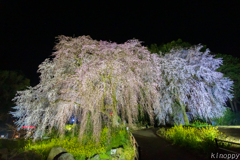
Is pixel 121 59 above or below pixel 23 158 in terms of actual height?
above

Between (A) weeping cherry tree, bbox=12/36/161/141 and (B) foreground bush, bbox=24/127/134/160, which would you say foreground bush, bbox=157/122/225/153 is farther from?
(B) foreground bush, bbox=24/127/134/160

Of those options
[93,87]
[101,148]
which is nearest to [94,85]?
[93,87]

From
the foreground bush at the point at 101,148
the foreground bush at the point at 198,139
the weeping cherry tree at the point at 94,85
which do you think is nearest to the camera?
the foreground bush at the point at 198,139

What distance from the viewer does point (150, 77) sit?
30.7 ft

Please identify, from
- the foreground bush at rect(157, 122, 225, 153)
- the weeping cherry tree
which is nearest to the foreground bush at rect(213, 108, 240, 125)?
the foreground bush at rect(157, 122, 225, 153)

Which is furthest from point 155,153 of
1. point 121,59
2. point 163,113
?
point 163,113

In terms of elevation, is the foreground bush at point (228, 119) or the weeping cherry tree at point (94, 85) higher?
the weeping cherry tree at point (94, 85)

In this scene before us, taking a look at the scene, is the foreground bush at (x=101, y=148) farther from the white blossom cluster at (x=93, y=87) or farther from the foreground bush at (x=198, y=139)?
the foreground bush at (x=198, y=139)

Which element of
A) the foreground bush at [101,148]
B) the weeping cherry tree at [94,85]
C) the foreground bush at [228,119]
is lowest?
the foreground bush at [101,148]

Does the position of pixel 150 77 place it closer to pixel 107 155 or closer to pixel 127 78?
pixel 127 78

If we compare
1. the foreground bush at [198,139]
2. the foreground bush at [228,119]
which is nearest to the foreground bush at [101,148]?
the foreground bush at [198,139]

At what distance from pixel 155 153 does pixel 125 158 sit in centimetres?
168

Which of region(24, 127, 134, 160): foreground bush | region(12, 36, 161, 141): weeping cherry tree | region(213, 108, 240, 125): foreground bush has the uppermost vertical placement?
region(12, 36, 161, 141): weeping cherry tree

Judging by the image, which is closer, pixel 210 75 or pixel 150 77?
pixel 150 77
